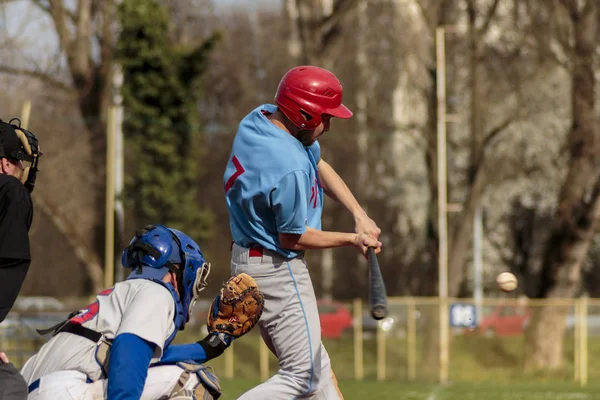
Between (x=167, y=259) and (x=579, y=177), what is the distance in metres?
17.3

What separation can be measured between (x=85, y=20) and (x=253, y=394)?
966 inches

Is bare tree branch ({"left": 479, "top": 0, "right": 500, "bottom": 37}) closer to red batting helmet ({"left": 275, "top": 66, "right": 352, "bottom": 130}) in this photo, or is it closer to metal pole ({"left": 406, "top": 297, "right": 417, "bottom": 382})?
metal pole ({"left": 406, "top": 297, "right": 417, "bottom": 382})

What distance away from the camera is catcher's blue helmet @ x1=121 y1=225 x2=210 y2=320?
14.2 feet

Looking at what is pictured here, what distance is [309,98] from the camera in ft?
17.7

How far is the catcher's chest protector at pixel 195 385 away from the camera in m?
4.40

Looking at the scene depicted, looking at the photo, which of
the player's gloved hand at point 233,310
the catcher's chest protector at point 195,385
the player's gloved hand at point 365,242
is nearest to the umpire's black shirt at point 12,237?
the catcher's chest protector at point 195,385

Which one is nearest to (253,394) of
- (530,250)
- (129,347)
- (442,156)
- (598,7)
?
(129,347)

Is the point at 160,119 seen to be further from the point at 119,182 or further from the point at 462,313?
the point at 462,313

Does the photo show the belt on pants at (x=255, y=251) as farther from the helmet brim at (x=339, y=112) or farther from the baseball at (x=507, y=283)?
the baseball at (x=507, y=283)

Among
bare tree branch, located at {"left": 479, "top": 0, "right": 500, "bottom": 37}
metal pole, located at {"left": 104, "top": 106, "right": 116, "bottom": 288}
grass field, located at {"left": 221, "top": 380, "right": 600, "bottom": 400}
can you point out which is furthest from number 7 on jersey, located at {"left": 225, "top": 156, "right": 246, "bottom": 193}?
bare tree branch, located at {"left": 479, "top": 0, "right": 500, "bottom": 37}

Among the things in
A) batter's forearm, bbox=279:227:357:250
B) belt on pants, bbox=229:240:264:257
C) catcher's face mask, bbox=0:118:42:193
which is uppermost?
catcher's face mask, bbox=0:118:42:193

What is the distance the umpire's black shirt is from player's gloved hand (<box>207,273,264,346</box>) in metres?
0.94

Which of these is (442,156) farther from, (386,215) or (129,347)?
(386,215)

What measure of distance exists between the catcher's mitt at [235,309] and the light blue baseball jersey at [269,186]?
1.67 feet
